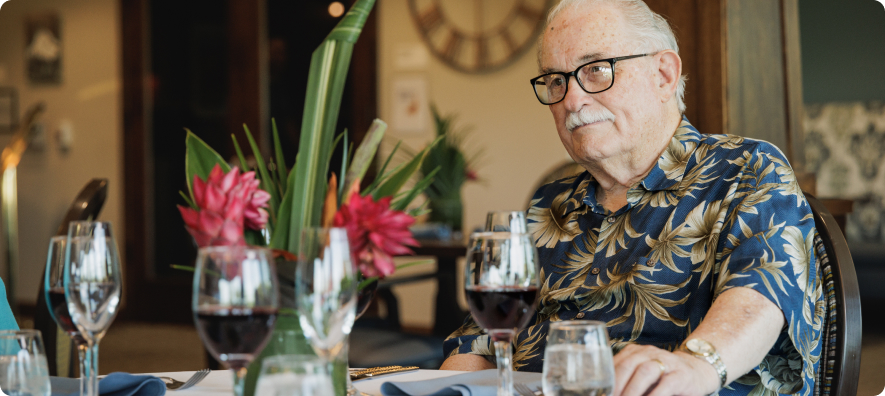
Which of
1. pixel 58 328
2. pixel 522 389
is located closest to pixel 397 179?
pixel 522 389

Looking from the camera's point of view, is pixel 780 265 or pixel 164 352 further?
pixel 164 352

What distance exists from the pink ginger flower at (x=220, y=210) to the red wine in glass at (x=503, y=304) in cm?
25

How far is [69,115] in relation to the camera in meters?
6.09

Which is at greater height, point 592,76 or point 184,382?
point 592,76

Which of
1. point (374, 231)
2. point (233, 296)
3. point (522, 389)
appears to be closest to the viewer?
point (233, 296)

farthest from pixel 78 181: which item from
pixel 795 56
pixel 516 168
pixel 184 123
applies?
pixel 795 56

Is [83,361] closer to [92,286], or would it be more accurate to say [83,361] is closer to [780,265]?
[92,286]

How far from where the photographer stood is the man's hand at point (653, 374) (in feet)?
2.84

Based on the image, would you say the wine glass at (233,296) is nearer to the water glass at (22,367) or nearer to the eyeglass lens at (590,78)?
the water glass at (22,367)

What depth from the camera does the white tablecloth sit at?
999 mm

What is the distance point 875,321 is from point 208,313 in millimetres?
5379

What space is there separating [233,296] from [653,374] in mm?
472

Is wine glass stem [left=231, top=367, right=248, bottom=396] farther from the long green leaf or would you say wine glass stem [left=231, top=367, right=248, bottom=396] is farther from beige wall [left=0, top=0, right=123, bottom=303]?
beige wall [left=0, top=0, right=123, bottom=303]

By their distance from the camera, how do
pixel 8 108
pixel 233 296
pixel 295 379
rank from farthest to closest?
pixel 8 108 < pixel 233 296 < pixel 295 379
